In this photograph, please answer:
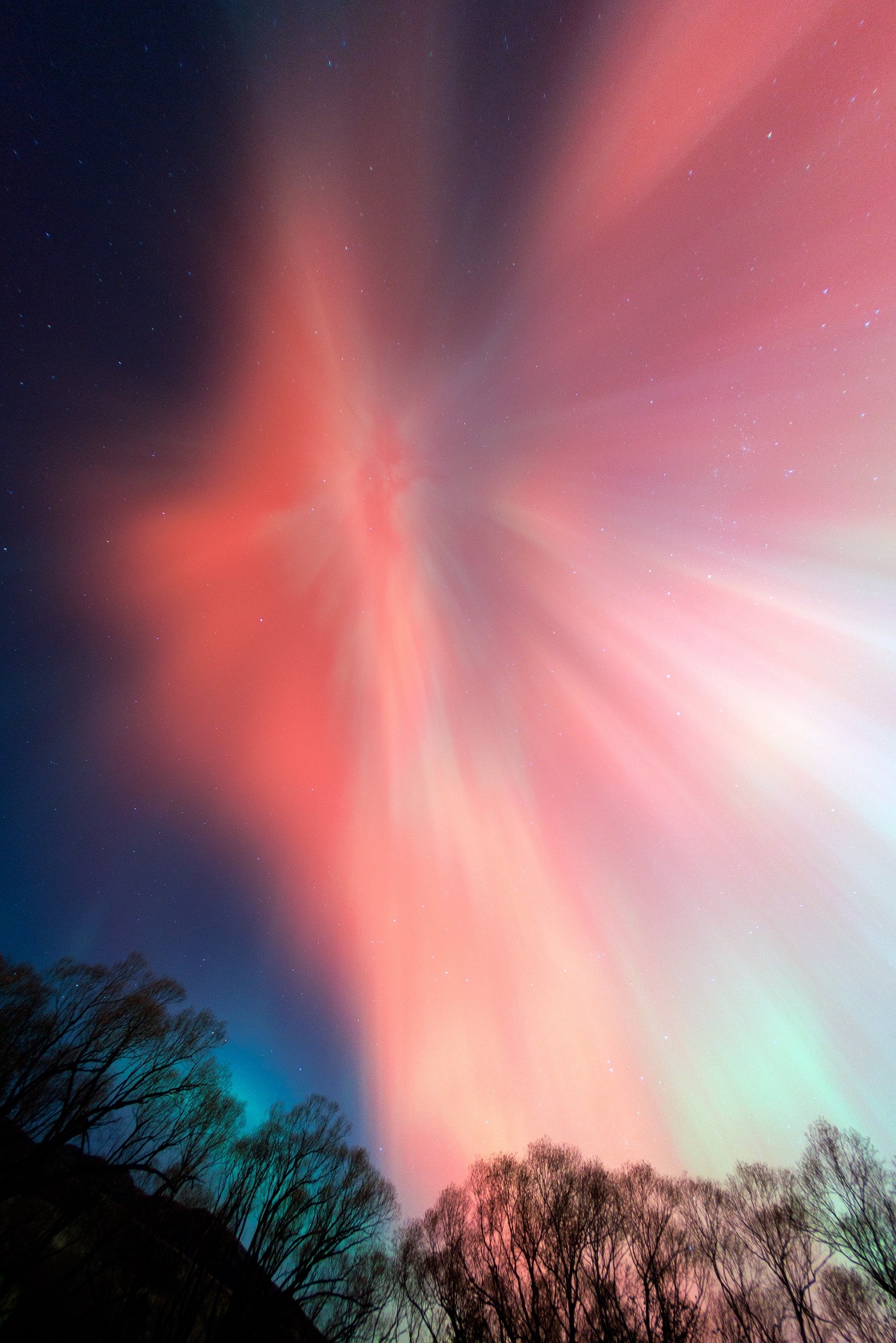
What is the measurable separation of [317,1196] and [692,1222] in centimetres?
1612

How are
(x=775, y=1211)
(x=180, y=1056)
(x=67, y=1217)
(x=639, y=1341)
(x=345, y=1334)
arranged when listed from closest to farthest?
1. (x=639, y=1341)
2. (x=775, y=1211)
3. (x=67, y=1217)
4. (x=345, y=1334)
5. (x=180, y=1056)

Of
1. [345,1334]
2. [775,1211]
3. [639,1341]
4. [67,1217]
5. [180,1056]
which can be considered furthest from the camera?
[180,1056]

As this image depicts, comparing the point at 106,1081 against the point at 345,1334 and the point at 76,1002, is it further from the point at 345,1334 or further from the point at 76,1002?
the point at 345,1334

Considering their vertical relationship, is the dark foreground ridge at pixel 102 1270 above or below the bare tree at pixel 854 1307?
below

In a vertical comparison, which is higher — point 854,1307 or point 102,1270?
point 854,1307

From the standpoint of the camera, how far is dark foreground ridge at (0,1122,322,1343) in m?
17.1

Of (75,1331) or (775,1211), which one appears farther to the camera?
(775,1211)

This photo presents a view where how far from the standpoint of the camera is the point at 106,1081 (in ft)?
67.3

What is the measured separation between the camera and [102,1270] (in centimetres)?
1897

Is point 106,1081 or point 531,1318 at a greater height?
point 531,1318

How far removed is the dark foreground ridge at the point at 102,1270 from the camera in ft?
56.1

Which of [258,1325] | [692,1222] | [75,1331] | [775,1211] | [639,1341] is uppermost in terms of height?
[775,1211]

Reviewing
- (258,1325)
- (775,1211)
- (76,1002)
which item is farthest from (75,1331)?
(775,1211)

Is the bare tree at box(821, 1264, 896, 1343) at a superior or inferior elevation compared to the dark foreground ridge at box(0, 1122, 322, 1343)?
superior
